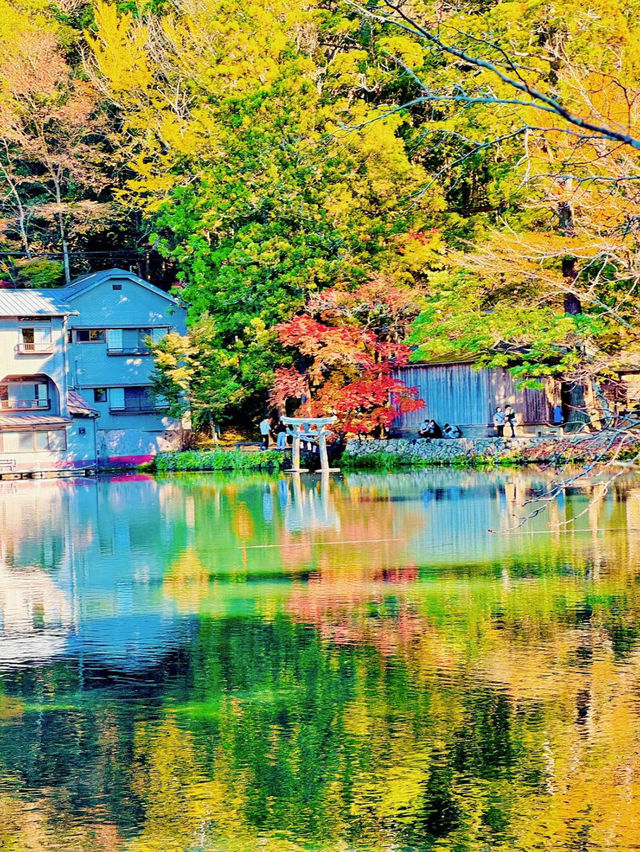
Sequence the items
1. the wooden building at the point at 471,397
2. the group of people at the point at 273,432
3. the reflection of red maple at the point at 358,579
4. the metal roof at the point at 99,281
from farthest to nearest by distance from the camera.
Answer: the metal roof at the point at 99,281
the group of people at the point at 273,432
the wooden building at the point at 471,397
the reflection of red maple at the point at 358,579

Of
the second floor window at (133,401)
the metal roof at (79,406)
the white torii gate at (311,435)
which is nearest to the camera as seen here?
the white torii gate at (311,435)

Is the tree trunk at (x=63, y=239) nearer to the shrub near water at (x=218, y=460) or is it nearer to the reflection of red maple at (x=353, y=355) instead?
the shrub near water at (x=218, y=460)

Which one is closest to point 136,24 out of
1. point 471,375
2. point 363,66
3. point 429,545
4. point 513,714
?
point 363,66

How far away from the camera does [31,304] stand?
160ft

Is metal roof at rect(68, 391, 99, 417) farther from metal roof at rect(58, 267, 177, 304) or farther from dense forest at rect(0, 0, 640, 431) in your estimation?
metal roof at rect(58, 267, 177, 304)

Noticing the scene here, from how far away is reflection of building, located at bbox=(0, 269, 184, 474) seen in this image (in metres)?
48.1

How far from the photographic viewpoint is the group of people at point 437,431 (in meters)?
39.5

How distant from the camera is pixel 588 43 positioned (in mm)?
32844

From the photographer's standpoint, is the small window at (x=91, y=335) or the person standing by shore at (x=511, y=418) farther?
the small window at (x=91, y=335)

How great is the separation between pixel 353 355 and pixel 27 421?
48.4 ft

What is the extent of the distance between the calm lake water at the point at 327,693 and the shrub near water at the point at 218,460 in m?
22.4

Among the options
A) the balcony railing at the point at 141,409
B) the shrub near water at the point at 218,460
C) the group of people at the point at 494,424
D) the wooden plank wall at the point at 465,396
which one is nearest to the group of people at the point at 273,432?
the shrub near water at the point at 218,460

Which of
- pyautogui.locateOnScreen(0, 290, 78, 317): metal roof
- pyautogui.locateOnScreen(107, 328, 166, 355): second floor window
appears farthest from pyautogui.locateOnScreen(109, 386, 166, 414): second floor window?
pyautogui.locateOnScreen(0, 290, 78, 317): metal roof

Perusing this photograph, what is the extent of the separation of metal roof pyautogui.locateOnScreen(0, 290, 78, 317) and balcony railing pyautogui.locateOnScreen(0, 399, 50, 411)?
351cm
